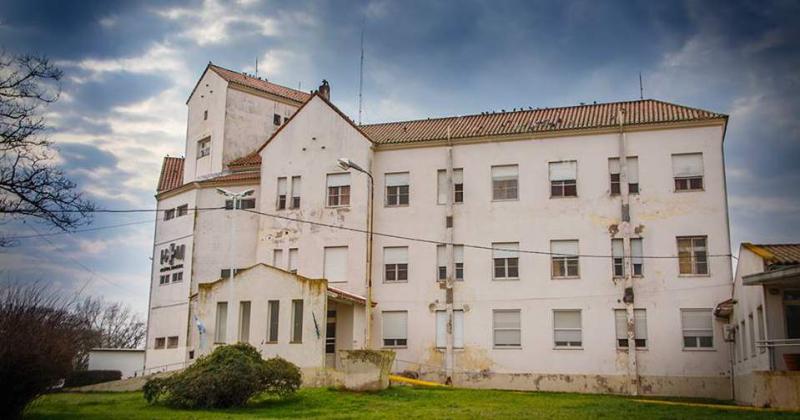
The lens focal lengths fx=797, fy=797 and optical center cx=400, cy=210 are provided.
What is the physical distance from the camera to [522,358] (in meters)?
38.5

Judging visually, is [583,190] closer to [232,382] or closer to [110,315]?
[232,382]

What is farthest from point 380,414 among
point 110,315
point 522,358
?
point 110,315

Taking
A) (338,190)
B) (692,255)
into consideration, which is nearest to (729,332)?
(692,255)

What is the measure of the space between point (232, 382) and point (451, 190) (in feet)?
61.9

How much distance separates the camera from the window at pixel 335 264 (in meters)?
41.9

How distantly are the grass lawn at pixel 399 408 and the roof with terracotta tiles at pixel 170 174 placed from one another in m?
21.9

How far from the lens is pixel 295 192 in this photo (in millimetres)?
44031

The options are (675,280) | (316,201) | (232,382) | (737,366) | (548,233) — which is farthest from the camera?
(316,201)

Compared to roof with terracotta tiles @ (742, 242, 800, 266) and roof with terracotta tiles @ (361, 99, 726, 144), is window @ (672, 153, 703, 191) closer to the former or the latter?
roof with terracotta tiles @ (361, 99, 726, 144)

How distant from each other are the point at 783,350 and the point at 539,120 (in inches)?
798

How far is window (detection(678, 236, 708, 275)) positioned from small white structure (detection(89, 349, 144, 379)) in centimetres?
3476

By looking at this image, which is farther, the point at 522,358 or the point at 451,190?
the point at 451,190

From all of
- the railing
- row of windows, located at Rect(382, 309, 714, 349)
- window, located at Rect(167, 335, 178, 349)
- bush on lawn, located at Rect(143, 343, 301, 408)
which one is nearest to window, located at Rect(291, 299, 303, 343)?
row of windows, located at Rect(382, 309, 714, 349)

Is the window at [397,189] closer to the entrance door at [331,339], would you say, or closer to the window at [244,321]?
the entrance door at [331,339]
